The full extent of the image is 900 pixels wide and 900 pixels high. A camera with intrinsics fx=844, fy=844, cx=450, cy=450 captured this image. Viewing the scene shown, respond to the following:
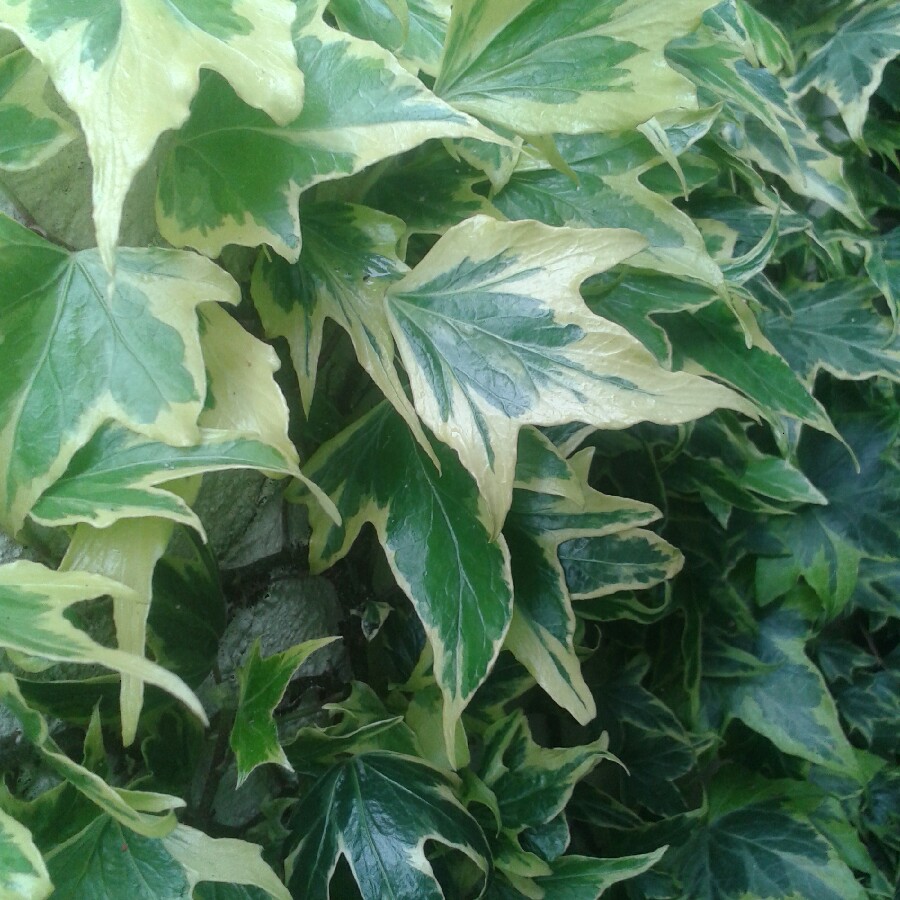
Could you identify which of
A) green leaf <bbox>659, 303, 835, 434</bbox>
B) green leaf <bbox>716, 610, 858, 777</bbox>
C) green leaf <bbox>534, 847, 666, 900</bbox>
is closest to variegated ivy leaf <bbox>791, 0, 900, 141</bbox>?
green leaf <bbox>659, 303, 835, 434</bbox>

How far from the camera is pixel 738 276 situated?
60cm

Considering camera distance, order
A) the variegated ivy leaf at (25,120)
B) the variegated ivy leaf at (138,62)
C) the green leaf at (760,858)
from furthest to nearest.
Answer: the green leaf at (760,858) < the variegated ivy leaf at (25,120) < the variegated ivy leaf at (138,62)

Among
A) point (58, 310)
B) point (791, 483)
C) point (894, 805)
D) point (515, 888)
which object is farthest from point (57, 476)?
point (894, 805)

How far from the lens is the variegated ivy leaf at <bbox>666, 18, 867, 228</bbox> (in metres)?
0.62

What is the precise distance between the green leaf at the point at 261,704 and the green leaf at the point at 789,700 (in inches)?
19.4

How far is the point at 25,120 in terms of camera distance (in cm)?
40

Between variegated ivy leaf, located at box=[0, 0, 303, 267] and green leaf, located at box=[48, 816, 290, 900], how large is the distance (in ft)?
0.89

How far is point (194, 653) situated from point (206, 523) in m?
0.09

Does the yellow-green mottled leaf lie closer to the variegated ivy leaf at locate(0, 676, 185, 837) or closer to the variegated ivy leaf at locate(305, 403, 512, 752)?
the variegated ivy leaf at locate(0, 676, 185, 837)

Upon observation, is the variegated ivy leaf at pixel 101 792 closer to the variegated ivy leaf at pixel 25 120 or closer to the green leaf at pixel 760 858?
the variegated ivy leaf at pixel 25 120

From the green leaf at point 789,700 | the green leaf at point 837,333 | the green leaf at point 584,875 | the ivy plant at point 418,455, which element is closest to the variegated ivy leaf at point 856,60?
the ivy plant at point 418,455

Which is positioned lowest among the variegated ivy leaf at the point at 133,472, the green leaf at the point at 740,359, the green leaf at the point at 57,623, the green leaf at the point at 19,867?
the green leaf at the point at 740,359

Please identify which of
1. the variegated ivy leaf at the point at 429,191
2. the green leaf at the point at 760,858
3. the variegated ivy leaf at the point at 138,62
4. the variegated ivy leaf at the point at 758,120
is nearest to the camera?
the variegated ivy leaf at the point at 138,62

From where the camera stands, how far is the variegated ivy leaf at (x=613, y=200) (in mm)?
541
